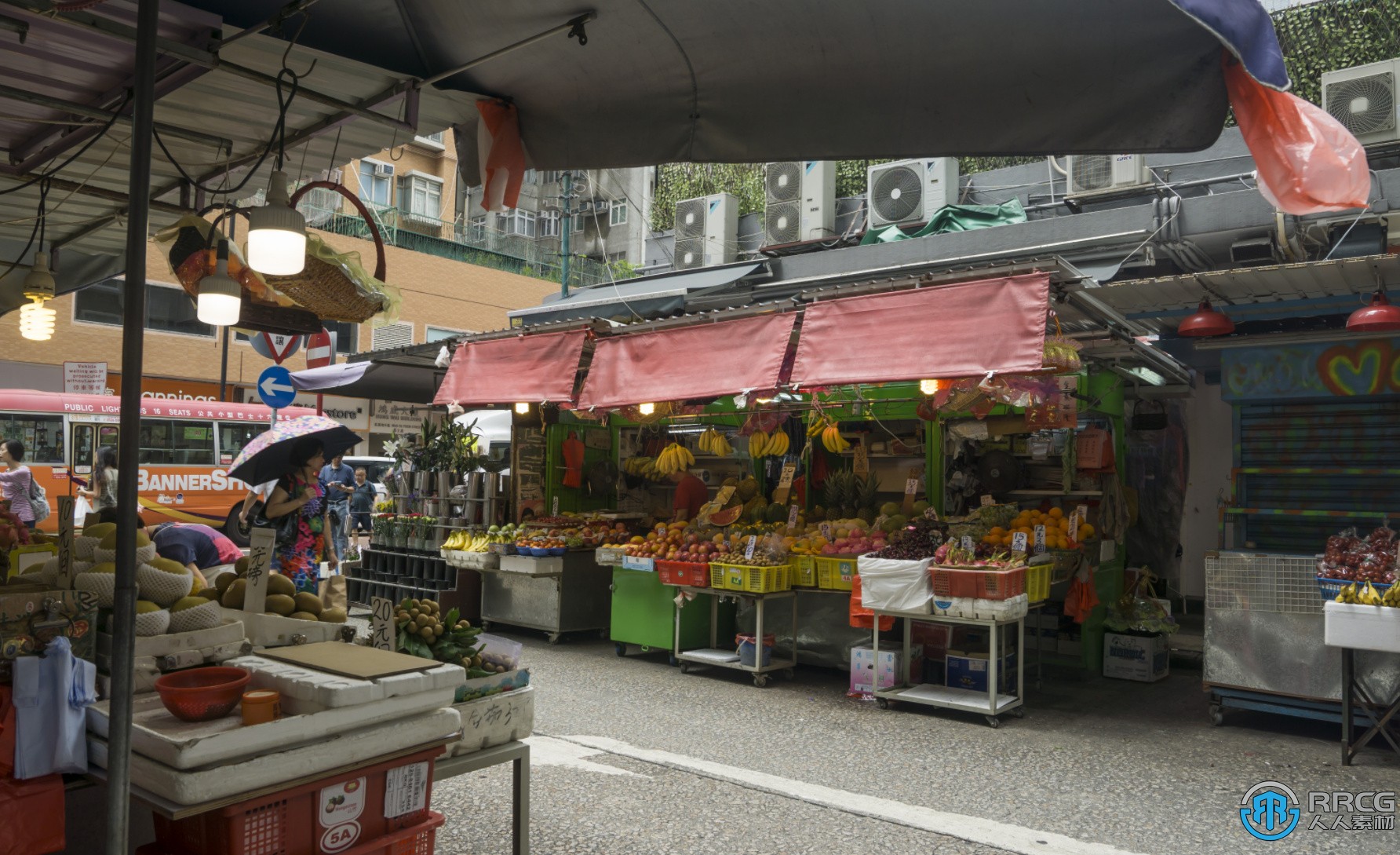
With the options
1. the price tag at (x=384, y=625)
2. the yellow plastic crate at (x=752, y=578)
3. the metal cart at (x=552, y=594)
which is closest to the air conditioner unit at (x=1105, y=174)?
the yellow plastic crate at (x=752, y=578)

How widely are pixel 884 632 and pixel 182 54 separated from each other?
23.8 ft

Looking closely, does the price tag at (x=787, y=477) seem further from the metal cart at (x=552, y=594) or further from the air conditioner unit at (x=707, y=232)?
the air conditioner unit at (x=707, y=232)

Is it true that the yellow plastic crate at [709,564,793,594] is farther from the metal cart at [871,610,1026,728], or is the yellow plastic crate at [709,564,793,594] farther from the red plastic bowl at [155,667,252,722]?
the red plastic bowl at [155,667,252,722]

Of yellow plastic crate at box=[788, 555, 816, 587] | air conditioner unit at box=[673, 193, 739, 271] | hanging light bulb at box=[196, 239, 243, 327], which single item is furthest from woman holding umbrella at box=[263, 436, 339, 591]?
air conditioner unit at box=[673, 193, 739, 271]

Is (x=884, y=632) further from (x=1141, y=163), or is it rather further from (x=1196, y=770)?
(x=1141, y=163)

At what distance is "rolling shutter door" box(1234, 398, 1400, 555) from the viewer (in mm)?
8477

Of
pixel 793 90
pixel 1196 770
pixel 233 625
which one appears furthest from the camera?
pixel 1196 770

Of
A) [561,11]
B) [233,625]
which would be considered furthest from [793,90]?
[233,625]

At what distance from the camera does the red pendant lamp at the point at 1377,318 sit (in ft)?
24.7

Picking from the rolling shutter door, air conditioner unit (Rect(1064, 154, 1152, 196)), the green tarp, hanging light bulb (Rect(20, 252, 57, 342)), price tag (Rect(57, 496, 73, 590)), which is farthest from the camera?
the green tarp

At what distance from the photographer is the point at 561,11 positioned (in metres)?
3.54

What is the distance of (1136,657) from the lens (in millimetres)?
8711

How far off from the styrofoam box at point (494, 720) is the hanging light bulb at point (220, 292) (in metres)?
2.19

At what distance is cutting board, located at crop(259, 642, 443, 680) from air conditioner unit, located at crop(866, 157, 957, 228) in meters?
11.3
